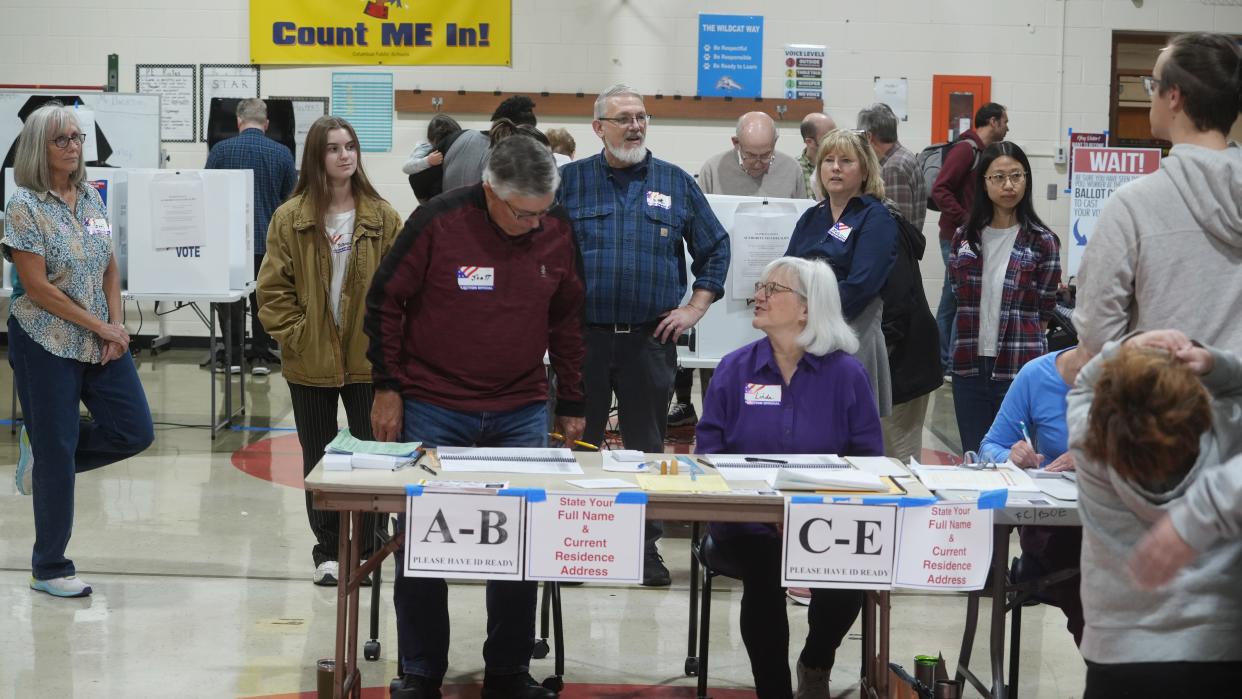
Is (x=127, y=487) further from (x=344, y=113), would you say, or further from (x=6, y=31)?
(x=6, y=31)

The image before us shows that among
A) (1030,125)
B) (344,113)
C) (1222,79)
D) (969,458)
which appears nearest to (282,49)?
(344,113)

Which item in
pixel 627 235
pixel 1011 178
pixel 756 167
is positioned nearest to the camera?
pixel 627 235

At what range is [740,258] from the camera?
17.5 ft

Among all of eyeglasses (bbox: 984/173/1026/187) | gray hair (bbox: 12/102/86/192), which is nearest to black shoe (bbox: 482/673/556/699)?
gray hair (bbox: 12/102/86/192)

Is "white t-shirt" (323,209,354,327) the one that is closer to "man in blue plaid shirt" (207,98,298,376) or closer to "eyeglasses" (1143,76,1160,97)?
"eyeglasses" (1143,76,1160,97)

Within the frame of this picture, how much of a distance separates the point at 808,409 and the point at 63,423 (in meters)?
2.32

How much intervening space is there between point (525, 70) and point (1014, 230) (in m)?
5.16

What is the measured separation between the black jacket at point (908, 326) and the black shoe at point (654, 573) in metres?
1.00

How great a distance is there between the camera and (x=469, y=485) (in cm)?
293

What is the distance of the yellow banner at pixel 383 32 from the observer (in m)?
9.05

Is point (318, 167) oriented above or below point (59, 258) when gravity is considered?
above

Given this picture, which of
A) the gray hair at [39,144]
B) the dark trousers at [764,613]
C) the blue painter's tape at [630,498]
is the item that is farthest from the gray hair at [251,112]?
the blue painter's tape at [630,498]

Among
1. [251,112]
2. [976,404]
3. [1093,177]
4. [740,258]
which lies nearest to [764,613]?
[976,404]

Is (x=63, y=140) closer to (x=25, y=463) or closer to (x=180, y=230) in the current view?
(x=25, y=463)
